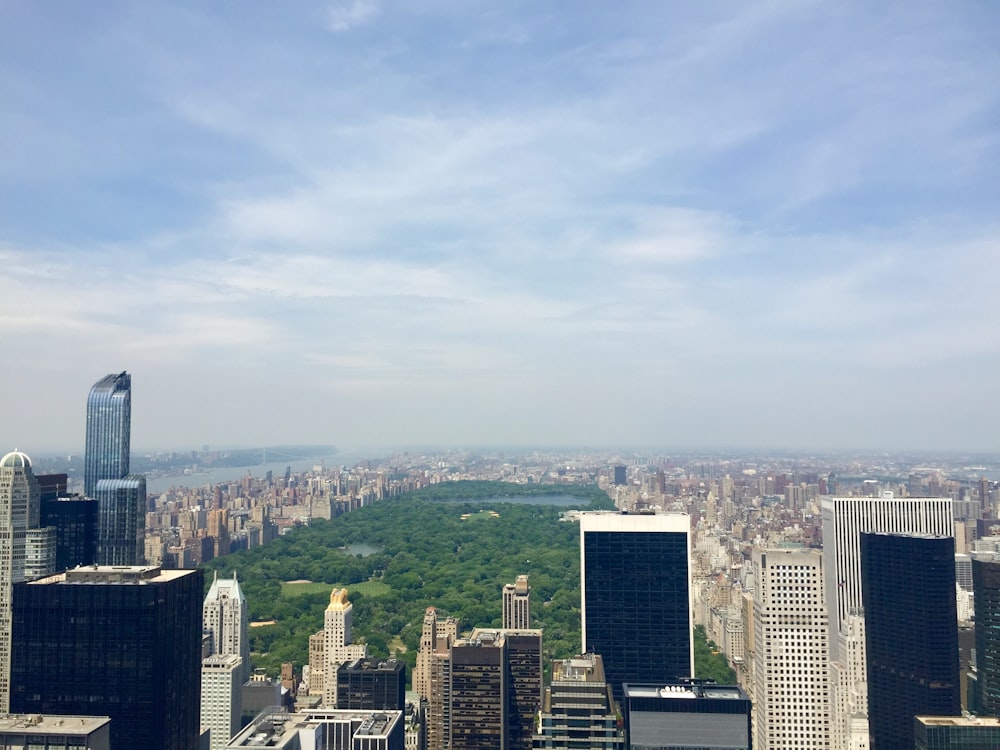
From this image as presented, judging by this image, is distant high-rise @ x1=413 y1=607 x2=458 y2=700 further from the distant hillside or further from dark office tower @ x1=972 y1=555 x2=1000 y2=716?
dark office tower @ x1=972 y1=555 x2=1000 y2=716

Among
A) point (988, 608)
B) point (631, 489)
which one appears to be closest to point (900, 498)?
point (988, 608)

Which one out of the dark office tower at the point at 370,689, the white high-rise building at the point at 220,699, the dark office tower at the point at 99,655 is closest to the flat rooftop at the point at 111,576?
the dark office tower at the point at 99,655

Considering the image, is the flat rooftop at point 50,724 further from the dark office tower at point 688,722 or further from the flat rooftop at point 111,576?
the dark office tower at point 688,722

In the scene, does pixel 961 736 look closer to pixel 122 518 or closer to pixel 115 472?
pixel 122 518

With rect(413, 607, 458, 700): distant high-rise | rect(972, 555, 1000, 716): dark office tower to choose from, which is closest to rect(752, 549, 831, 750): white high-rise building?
rect(972, 555, 1000, 716): dark office tower

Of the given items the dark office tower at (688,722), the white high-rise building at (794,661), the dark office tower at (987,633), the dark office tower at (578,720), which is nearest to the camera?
the dark office tower at (578,720)

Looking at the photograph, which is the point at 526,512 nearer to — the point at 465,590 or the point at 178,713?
the point at 465,590
